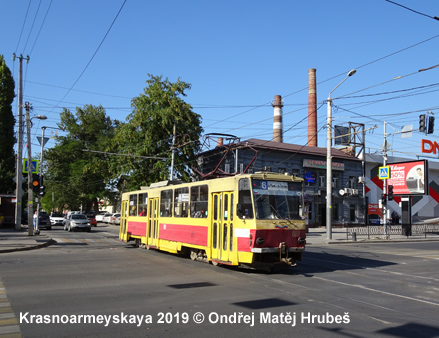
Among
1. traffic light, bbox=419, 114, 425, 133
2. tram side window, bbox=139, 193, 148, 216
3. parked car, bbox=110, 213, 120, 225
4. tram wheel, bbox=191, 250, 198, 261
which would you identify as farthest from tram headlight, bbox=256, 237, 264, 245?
parked car, bbox=110, 213, 120, 225

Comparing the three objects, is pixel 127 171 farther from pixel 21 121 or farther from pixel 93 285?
pixel 93 285

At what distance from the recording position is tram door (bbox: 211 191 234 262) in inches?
508

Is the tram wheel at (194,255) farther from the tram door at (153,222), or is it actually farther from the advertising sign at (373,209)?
the advertising sign at (373,209)

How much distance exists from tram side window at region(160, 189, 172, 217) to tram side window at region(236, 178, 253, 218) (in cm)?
538

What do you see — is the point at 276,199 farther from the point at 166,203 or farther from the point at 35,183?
the point at 35,183

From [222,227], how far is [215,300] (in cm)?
491

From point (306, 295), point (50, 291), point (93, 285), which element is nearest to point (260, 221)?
point (306, 295)

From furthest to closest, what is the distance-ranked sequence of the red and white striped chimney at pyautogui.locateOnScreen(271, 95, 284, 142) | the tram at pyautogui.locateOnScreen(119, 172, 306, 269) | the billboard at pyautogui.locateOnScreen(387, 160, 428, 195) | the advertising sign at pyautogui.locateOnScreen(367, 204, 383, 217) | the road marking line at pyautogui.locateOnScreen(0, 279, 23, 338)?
the red and white striped chimney at pyautogui.locateOnScreen(271, 95, 284, 142)
the advertising sign at pyautogui.locateOnScreen(367, 204, 383, 217)
the billboard at pyautogui.locateOnScreen(387, 160, 428, 195)
the tram at pyautogui.locateOnScreen(119, 172, 306, 269)
the road marking line at pyautogui.locateOnScreen(0, 279, 23, 338)

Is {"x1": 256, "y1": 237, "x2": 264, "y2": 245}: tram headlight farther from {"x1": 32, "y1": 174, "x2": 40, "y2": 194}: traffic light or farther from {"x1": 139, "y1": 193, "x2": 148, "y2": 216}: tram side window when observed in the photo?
{"x1": 32, "y1": 174, "x2": 40, "y2": 194}: traffic light

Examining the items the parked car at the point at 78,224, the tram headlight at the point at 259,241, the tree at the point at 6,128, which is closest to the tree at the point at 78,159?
the tree at the point at 6,128

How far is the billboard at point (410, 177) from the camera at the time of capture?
3622cm

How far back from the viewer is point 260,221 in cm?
1212

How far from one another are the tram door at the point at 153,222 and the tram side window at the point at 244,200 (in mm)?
7001

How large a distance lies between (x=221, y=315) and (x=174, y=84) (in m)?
37.1
